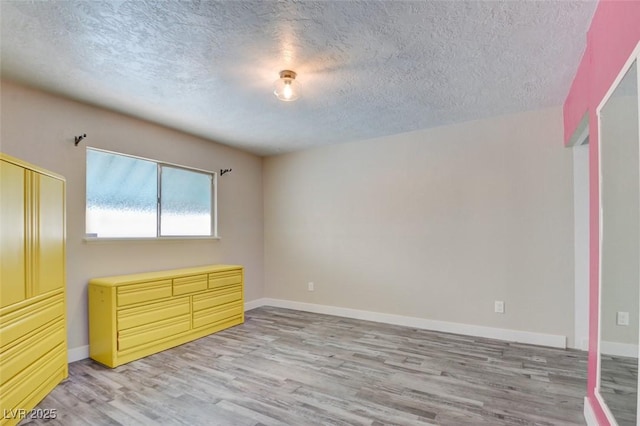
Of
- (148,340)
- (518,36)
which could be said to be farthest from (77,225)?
(518,36)

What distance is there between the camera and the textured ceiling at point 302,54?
1823 millimetres

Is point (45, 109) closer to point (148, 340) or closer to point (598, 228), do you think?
point (148, 340)

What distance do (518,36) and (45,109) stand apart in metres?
3.79

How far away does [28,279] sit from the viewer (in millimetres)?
2178

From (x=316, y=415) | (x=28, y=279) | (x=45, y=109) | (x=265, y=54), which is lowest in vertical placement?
(x=316, y=415)

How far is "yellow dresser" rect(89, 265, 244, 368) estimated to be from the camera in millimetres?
2906

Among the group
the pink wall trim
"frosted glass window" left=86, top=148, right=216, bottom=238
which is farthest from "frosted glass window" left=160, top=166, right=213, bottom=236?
the pink wall trim

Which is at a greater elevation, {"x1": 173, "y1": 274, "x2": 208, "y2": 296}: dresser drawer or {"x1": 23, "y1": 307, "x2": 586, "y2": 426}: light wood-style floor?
{"x1": 173, "y1": 274, "x2": 208, "y2": 296}: dresser drawer

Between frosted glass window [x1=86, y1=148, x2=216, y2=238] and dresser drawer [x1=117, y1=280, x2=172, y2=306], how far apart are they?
0.69 m

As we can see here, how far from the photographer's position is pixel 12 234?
204 cm

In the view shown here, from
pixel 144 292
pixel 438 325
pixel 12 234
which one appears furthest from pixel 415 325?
pixel 12 234

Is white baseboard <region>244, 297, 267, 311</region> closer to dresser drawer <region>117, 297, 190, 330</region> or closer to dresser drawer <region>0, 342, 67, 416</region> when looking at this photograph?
dresser drawer <region>117, 297, 190, 330</region>

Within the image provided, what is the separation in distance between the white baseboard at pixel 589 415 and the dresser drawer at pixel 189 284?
3469 mm

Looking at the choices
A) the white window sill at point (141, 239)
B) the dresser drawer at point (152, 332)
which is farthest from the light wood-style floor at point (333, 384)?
the white window sill at point (141, 239)
